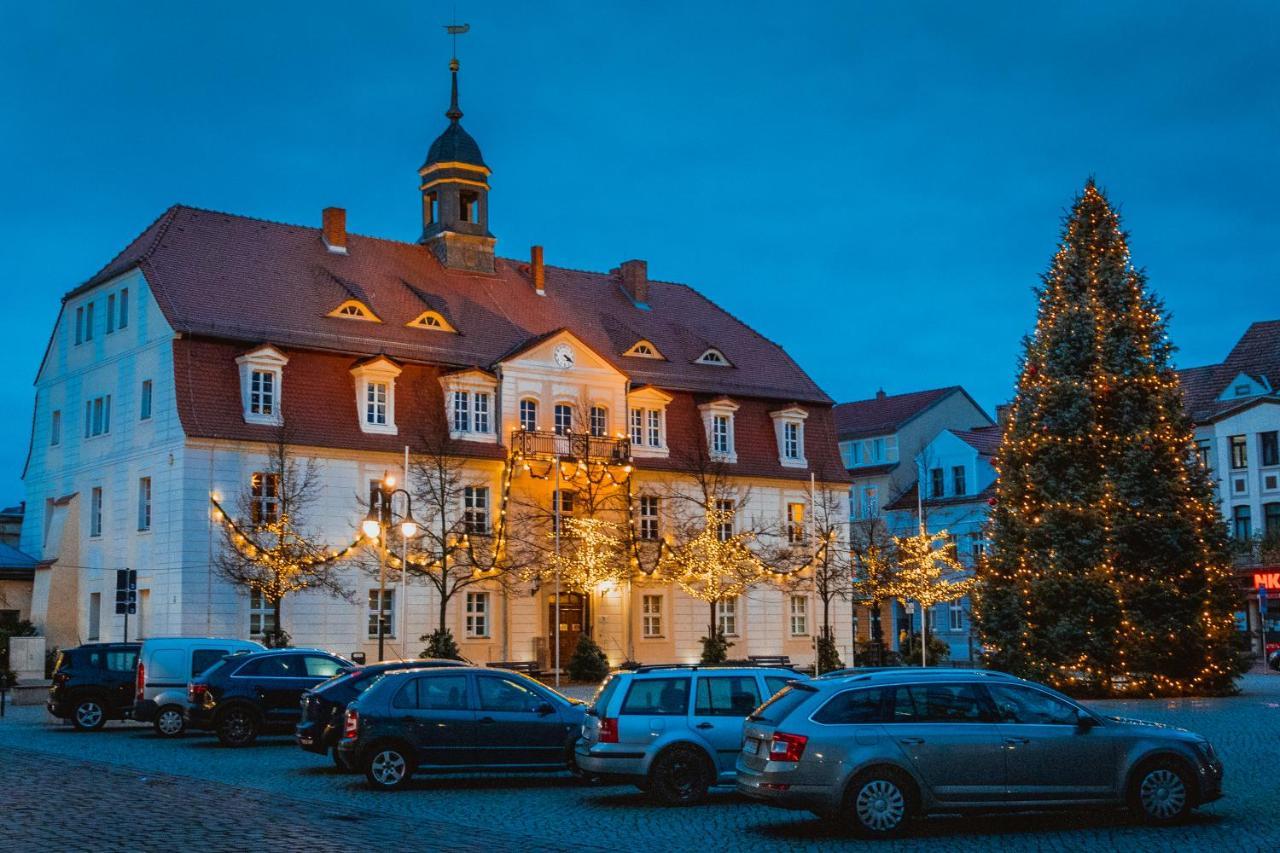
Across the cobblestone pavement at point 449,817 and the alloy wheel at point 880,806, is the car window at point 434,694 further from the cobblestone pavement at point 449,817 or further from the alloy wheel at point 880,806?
the alloy wheel at point 880,806

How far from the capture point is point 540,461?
52094mm

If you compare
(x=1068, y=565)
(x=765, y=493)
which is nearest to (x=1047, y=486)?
(x=1068, y=565)

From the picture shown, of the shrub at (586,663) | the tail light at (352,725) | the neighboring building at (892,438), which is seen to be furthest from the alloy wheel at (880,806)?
the neighboring building at (892,438)

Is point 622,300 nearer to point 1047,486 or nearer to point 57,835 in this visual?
point 1047,486

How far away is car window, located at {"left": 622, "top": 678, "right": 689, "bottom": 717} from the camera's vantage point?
17.8 meters

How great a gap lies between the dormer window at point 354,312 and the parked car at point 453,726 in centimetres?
3147

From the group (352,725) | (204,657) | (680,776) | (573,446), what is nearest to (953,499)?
(573,446)

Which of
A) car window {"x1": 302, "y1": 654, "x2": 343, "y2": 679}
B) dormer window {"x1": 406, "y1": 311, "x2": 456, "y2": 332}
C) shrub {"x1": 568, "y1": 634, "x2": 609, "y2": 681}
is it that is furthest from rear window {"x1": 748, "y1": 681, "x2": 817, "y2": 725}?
dormer window {"x1": 406, "y1": 311, "x2": 456, "y2": 332}

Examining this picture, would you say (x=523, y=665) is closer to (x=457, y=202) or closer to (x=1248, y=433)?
(x=457, y=202)

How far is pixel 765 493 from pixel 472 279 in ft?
43.9

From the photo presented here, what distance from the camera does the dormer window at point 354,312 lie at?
50125mm

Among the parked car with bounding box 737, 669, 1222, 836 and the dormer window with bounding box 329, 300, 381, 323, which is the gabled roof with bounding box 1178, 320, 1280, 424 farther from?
the parked car with bounding box 737, 669, 1222, 836

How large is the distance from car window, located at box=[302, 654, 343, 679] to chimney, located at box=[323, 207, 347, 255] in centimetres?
2853

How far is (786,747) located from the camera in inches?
577
